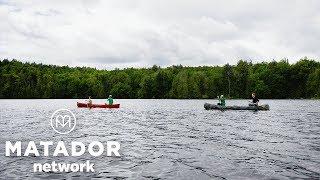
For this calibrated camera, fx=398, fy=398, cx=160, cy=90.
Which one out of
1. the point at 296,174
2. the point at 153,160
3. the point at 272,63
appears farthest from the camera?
the point at 272,63

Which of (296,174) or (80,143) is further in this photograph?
(80,143)

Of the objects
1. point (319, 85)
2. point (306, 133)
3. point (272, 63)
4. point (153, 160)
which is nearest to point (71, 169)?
point (153, 160)

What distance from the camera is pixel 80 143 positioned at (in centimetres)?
2592

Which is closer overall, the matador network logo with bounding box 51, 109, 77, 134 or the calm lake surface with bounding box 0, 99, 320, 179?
the calm lake surface with bounding box 0, 99, 320, 179

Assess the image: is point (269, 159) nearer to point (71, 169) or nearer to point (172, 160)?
point (172, 160)

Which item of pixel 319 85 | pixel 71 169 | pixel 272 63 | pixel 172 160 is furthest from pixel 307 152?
pixel 272 63

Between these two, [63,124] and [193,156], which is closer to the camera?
[193,156]

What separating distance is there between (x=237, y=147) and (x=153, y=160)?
6533 millimetres

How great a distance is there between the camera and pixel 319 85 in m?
139

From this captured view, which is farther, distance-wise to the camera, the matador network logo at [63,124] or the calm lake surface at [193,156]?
the matador network logo at [63,124]

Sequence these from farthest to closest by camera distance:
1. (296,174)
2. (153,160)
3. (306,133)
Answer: (306,133) < (153,160) < (296,174)

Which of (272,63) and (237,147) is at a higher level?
(272,63)

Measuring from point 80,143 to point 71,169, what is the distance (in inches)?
338

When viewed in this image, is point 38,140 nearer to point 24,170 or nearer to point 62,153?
point 62,153
